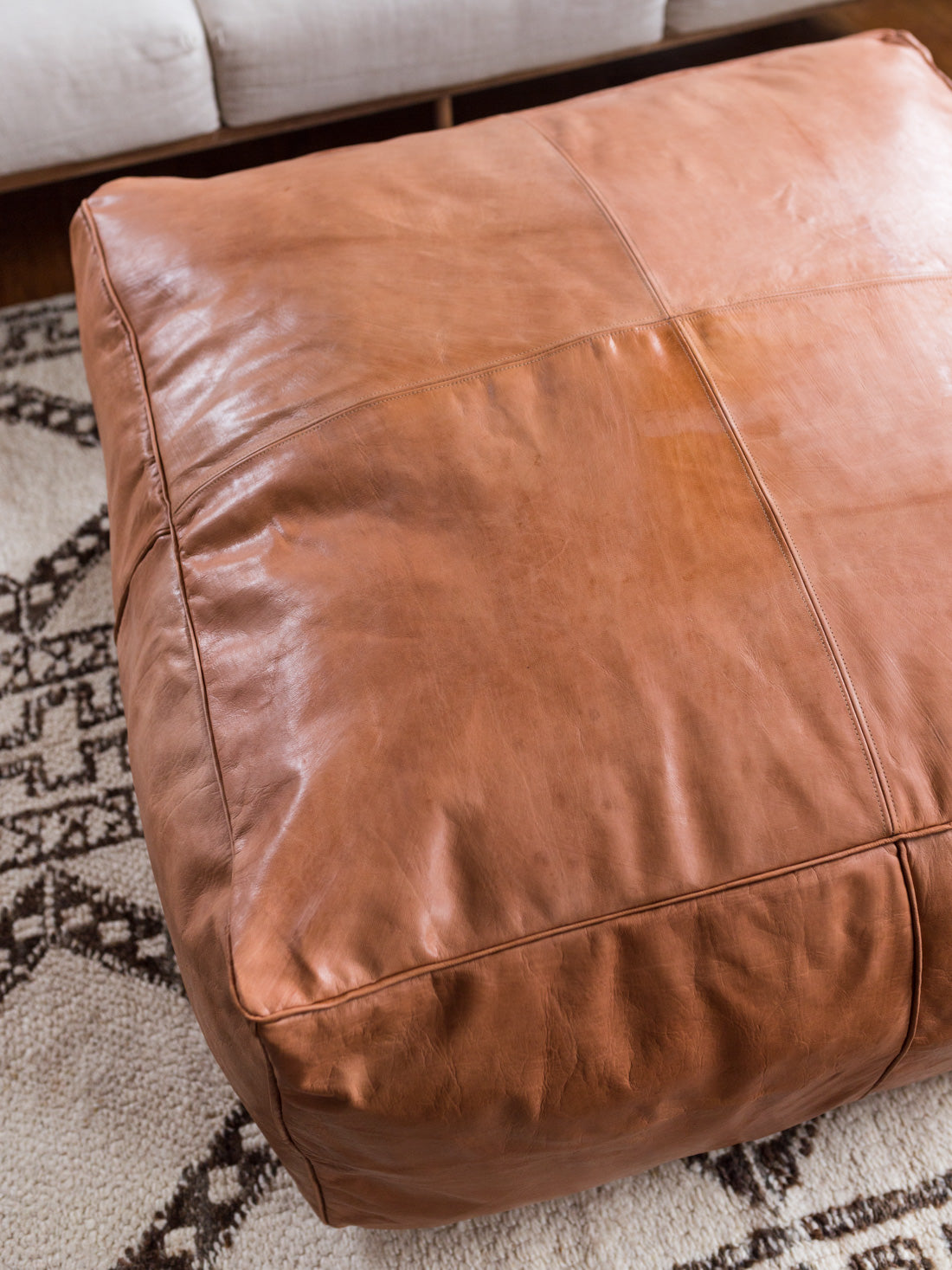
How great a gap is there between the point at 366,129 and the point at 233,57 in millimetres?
483

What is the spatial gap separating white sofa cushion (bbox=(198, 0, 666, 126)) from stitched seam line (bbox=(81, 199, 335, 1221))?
620 millimetres

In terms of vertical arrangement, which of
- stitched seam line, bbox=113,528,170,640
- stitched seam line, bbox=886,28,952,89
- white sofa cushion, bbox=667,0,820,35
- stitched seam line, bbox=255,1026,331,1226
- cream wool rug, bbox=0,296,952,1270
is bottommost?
cream wool rug, bbox=0,296,952,1270

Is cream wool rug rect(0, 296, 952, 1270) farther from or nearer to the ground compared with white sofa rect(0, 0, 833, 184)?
nearer to the ground

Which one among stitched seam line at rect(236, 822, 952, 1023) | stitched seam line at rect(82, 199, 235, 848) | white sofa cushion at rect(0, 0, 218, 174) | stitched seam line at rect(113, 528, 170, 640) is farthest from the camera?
white sofa cushion at rect(0, 0, 218, 174)

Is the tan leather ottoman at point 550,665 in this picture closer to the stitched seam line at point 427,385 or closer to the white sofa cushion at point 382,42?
the stitched seam line at point 427,385

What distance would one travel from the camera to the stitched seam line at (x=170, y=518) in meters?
0.65

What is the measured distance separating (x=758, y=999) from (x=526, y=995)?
0.49ft

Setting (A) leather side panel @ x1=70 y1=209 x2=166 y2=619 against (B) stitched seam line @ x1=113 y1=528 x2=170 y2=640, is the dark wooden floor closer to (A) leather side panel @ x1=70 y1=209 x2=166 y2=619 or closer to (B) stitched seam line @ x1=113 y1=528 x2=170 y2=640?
(A) leather side panel @ x1=70 y1=209 x2=166 y2=619

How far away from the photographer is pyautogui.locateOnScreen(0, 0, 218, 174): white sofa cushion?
1389 mm

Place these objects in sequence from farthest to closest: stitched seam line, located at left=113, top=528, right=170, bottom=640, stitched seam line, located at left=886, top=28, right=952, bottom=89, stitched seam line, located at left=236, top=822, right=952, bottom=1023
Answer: stitched seam line, located at left=886, top=28, right=952, bottom=89
stitched seam line, located at left=113, top=528, right=170, bottom=640
stitched seam line, located at left=236, top=822, right=952, bottom=1023

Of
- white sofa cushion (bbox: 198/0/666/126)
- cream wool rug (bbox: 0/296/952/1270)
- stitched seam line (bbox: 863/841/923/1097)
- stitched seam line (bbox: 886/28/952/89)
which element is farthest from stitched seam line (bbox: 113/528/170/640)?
white sofa cushion (bbox: 198/0/666/126)

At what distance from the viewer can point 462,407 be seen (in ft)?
2.49

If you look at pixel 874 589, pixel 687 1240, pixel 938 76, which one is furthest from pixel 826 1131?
pixel 938 76

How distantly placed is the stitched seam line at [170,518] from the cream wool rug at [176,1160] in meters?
0.28
